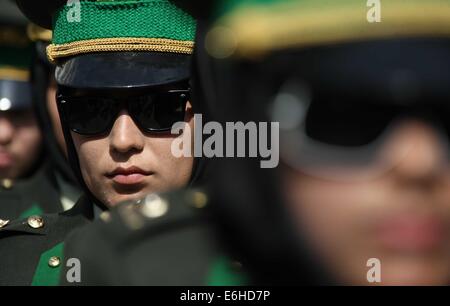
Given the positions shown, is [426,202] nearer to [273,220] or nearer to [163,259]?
[273,220]

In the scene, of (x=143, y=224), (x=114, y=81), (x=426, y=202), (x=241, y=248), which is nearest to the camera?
(x=426, y=202)

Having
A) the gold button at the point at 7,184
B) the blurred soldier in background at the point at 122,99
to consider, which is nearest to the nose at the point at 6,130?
the gold button at the point at 7,184

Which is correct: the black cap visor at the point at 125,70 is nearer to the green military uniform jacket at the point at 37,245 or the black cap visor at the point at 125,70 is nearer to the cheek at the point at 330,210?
the green military uniform jacket at the point at 37,245

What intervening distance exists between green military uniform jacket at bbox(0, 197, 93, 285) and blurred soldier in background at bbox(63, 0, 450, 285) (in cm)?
99

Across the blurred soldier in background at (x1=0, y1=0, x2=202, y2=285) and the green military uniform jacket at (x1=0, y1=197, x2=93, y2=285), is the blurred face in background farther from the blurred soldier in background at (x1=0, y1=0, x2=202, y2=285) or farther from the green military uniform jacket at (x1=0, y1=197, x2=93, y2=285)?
the blurred soldier in background at (x1=0, y1=0, x2=202, y2=285)

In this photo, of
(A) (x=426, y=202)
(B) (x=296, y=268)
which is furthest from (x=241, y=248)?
(A) (x=426, y=202)

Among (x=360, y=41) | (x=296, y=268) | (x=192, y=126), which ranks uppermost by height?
(x=192, y=126)

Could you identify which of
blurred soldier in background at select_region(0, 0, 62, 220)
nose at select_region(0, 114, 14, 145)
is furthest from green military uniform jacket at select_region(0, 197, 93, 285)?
nose at select_region(0, 114, 14, 145)

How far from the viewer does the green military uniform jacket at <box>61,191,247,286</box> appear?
1.86 m

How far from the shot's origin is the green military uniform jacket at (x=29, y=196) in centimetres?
436

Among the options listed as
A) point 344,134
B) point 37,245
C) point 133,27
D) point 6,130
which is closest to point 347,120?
point 344,134

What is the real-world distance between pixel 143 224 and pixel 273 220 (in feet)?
1.44

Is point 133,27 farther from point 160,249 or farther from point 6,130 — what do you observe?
point 6,130

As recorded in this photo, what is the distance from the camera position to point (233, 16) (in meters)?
1.64
